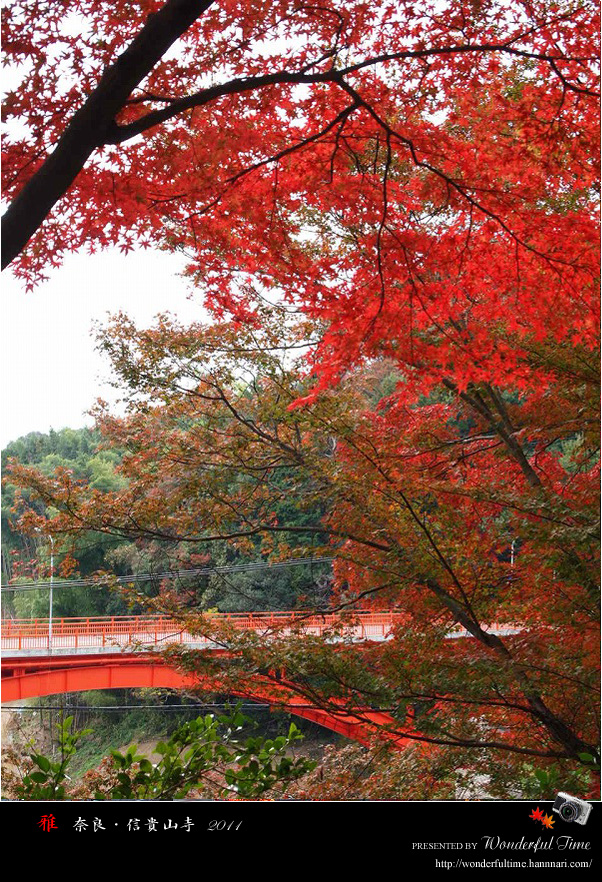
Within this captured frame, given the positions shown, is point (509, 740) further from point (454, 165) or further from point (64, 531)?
point (454, 165)

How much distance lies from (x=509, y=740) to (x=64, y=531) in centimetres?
195

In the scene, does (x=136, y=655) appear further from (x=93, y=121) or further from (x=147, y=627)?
(x=93, y=121)

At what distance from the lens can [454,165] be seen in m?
2.62

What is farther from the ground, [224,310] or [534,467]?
[224,310]
